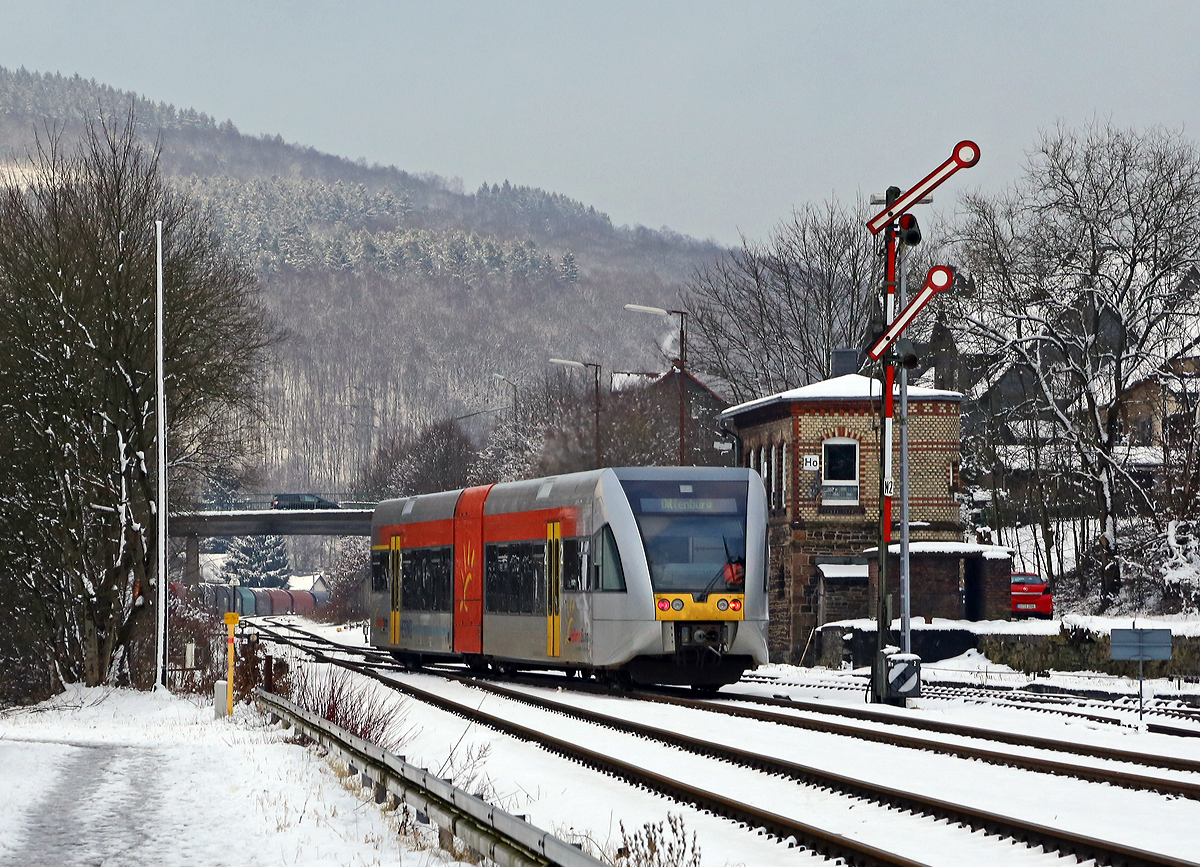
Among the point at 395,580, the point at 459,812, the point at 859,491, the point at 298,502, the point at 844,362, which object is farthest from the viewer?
the point at 298,502

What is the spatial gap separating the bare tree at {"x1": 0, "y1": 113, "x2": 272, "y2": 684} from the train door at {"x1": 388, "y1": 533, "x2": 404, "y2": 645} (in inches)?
220

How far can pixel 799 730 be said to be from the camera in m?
18.4

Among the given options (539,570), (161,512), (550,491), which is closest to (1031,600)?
(539,570)

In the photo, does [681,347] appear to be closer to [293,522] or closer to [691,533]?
[691,533]

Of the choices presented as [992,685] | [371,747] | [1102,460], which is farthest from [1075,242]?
[371,747]

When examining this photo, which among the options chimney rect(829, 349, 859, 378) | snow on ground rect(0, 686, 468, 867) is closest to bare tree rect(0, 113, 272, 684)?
snow on ground rect(0, 686, 468, 867)

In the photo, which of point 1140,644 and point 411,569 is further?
point 411,569

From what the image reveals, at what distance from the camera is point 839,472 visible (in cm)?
5119

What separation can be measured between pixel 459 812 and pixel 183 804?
10.3ft

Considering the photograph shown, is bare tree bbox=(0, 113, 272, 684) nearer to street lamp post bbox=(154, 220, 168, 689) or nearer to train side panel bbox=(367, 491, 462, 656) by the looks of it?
street lamp post bbox=(154, 220, 168, 689)

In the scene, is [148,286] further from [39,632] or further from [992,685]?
[992,685]

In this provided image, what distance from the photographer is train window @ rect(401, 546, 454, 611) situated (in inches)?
1230

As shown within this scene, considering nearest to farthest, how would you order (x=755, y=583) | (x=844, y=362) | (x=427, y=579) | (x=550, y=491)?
(x=755, y=583)
(x=550, y=491)
(x=427, y=579)
(x=844, y=362)

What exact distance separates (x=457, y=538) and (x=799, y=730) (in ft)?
42.9
